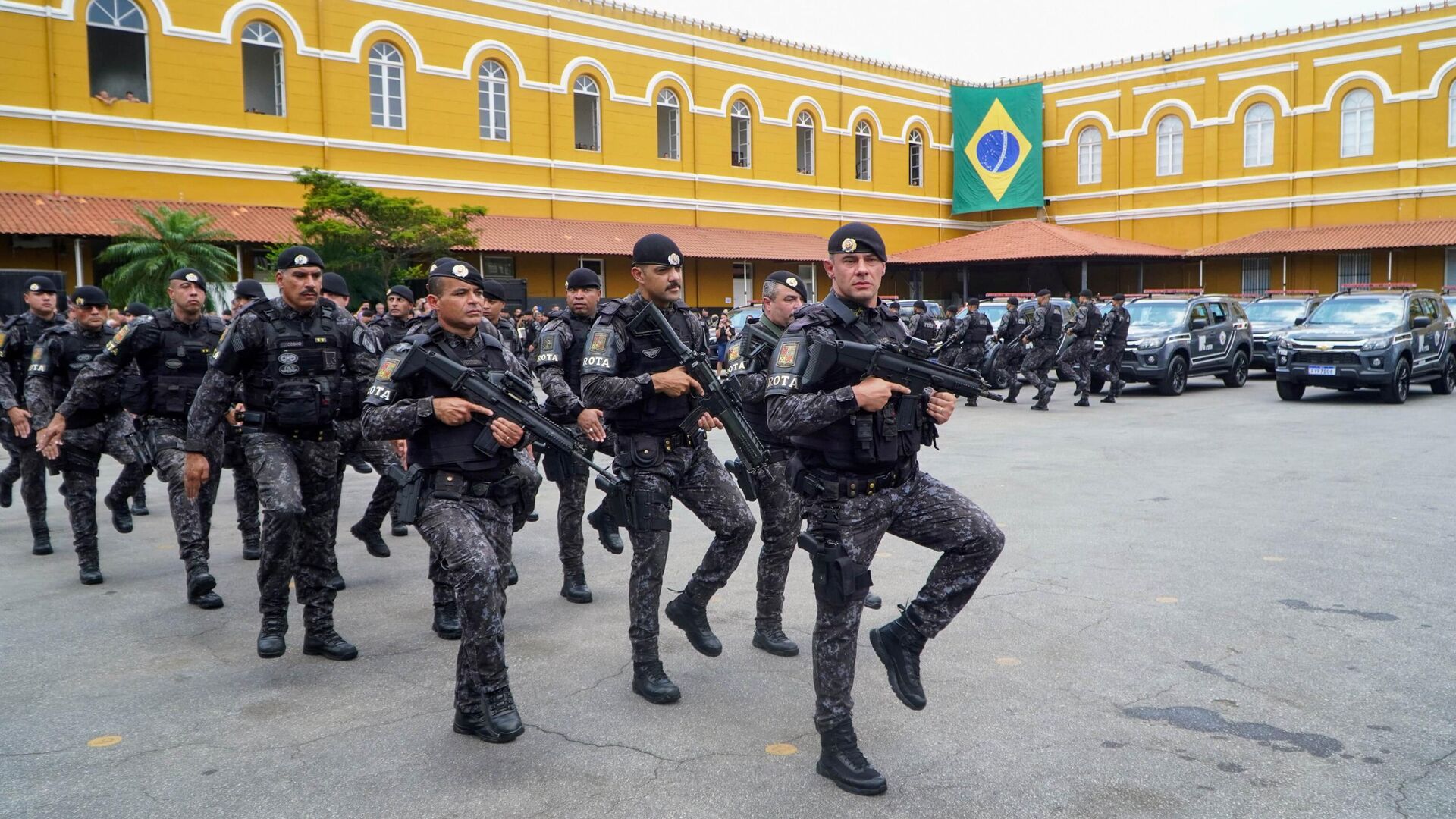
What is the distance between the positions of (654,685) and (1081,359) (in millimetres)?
14119

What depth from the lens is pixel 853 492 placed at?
12.9ft

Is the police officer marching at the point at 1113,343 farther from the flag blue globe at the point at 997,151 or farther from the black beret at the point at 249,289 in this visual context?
the flag blue globe at the point at 997,151

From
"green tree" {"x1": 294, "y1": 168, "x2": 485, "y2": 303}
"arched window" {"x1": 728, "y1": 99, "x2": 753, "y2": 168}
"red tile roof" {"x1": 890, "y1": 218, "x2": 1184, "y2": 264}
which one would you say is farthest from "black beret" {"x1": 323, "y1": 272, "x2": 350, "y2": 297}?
"red tile roof" {"x1": 890, "y1": 218, "x2": 1184, "y2": 264}

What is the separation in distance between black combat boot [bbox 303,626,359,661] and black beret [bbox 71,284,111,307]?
406 centimetres

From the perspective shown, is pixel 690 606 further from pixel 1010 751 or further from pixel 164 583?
pixel 164 583

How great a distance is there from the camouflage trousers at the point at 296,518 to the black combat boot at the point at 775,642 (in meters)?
2.13

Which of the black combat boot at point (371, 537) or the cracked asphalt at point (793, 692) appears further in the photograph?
the black combat boot at point (371, 537)

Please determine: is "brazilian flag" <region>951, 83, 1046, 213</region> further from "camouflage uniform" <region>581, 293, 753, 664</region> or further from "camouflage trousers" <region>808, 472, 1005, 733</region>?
"camouflage trousers" <region>808, 472, 1005, 733</region>

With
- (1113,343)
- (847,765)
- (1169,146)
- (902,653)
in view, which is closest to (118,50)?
(1113,343)

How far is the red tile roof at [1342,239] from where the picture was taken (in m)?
32.6

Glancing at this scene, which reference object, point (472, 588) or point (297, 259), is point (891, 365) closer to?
point (472, 588)

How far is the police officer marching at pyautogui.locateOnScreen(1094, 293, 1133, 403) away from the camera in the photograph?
17359 millimetres

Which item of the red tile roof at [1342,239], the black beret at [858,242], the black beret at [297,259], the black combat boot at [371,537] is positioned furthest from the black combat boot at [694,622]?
the red tile roof at [1342,239]

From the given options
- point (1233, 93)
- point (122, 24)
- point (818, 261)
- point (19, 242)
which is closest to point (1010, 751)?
point (19, 242)
